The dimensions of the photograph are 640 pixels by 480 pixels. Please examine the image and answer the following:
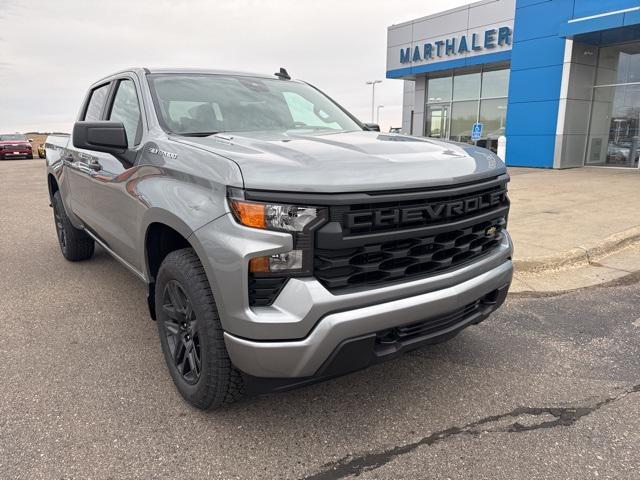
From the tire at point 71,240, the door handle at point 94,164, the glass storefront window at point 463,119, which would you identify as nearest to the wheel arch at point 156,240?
the door handle at point 94,164

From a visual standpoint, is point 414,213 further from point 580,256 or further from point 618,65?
point 618,65

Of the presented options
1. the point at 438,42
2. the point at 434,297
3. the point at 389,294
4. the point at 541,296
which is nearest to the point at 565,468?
the point at 434,297

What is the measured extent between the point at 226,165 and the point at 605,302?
3660 millimetres

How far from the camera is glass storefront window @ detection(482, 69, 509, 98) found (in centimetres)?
1967

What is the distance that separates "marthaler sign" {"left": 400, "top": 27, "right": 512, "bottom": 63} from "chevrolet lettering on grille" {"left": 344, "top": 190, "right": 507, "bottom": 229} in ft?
59.8

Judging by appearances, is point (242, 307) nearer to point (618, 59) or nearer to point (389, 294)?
point (389, 294)

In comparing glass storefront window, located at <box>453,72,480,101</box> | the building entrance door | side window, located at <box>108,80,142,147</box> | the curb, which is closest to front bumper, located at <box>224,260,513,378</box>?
side window, located at <box>108,80,142,147</box>

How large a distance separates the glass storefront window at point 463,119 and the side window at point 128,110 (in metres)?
18.8

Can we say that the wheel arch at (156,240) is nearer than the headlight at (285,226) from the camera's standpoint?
No

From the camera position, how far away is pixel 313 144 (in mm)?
2600

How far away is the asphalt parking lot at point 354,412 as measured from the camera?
2.23 m

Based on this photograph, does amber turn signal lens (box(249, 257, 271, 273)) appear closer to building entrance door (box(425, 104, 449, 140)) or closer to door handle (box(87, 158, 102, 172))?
door handle (box(87, 158, 102, 172))

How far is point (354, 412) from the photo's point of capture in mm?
2646

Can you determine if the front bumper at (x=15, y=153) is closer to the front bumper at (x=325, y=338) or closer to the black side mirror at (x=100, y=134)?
the black side mirror at (x=100, y=134)
